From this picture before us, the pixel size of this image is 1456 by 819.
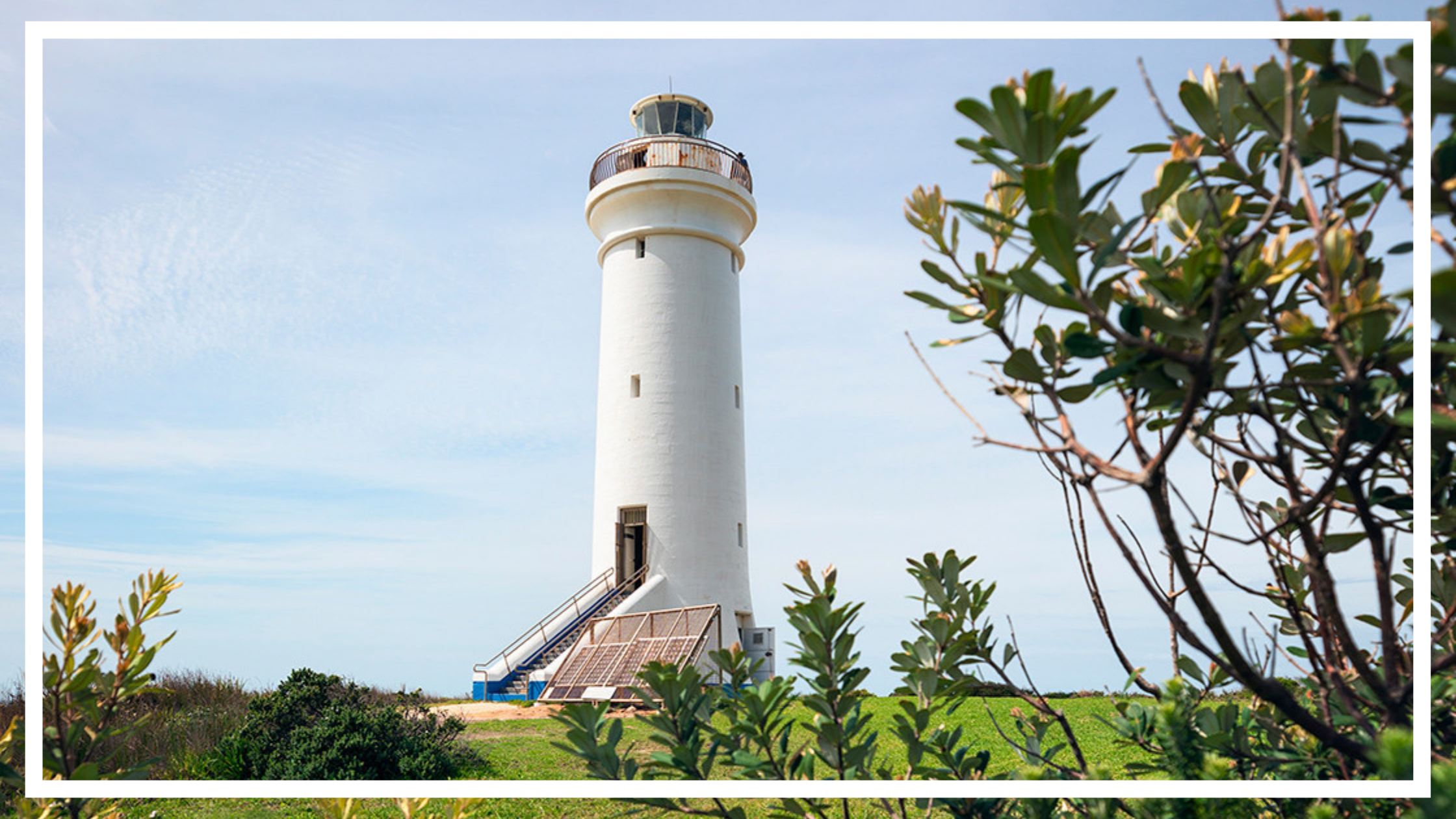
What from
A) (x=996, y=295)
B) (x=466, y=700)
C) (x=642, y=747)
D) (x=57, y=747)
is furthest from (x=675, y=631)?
(x=996, y=295)

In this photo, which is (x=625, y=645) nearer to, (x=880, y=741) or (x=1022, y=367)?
(x=880, y=741)

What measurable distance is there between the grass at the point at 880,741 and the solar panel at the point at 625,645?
1.46m

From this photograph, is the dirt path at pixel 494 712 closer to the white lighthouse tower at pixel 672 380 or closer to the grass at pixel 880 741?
the grass at pixel 880 741

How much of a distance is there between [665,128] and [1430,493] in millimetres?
16747

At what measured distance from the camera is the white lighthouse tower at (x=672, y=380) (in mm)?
14188

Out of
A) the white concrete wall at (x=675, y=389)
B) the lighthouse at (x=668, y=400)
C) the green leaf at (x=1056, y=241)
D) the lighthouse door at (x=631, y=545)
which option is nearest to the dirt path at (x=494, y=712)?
the lighthouse at (x=668, y=400)

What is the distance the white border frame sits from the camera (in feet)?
3.93

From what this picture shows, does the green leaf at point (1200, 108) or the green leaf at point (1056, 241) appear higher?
the green leaf at point (1200, 108)

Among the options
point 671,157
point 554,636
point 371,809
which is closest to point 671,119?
point 671,157

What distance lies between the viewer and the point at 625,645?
11.8 metres

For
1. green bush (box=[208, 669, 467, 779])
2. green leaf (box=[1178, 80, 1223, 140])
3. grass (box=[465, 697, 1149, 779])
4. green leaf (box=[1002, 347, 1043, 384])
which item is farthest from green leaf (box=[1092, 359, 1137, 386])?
green bush (box=[208, 669, 467, 779])

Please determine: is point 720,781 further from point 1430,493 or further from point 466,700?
point 466,700

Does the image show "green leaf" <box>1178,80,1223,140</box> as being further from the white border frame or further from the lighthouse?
the lighthouse

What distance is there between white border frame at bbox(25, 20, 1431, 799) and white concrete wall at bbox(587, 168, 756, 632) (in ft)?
40.3
